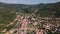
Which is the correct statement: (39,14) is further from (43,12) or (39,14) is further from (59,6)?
(59,6)

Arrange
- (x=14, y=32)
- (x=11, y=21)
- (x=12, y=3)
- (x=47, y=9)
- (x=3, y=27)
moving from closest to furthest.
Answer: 1. (x=14, y=32)
2. (x=3, y=27)
3. (x=11, y=21)
4. (x=12, y=3)
5. (x=47, y=9)

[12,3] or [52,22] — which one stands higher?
[12,3]

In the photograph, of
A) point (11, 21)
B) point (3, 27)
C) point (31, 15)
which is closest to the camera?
point (3, 27)

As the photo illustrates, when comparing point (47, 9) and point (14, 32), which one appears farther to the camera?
point (47, 9)

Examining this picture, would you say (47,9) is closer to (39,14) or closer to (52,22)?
(39,14)

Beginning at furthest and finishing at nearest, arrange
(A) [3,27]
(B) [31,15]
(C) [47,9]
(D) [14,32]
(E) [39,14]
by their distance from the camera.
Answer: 1. (C) [47,9]
2. (E) [39,14]
3. (B) [31,15]
4. (A) [3,27]
5. (D) [14,32]

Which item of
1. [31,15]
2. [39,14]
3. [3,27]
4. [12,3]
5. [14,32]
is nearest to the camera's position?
[14,32]

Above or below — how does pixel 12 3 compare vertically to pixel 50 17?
above

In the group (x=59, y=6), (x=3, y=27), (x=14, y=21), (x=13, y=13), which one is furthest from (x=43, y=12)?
(x=3, y=27)

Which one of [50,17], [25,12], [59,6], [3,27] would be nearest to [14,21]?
[3,27]
